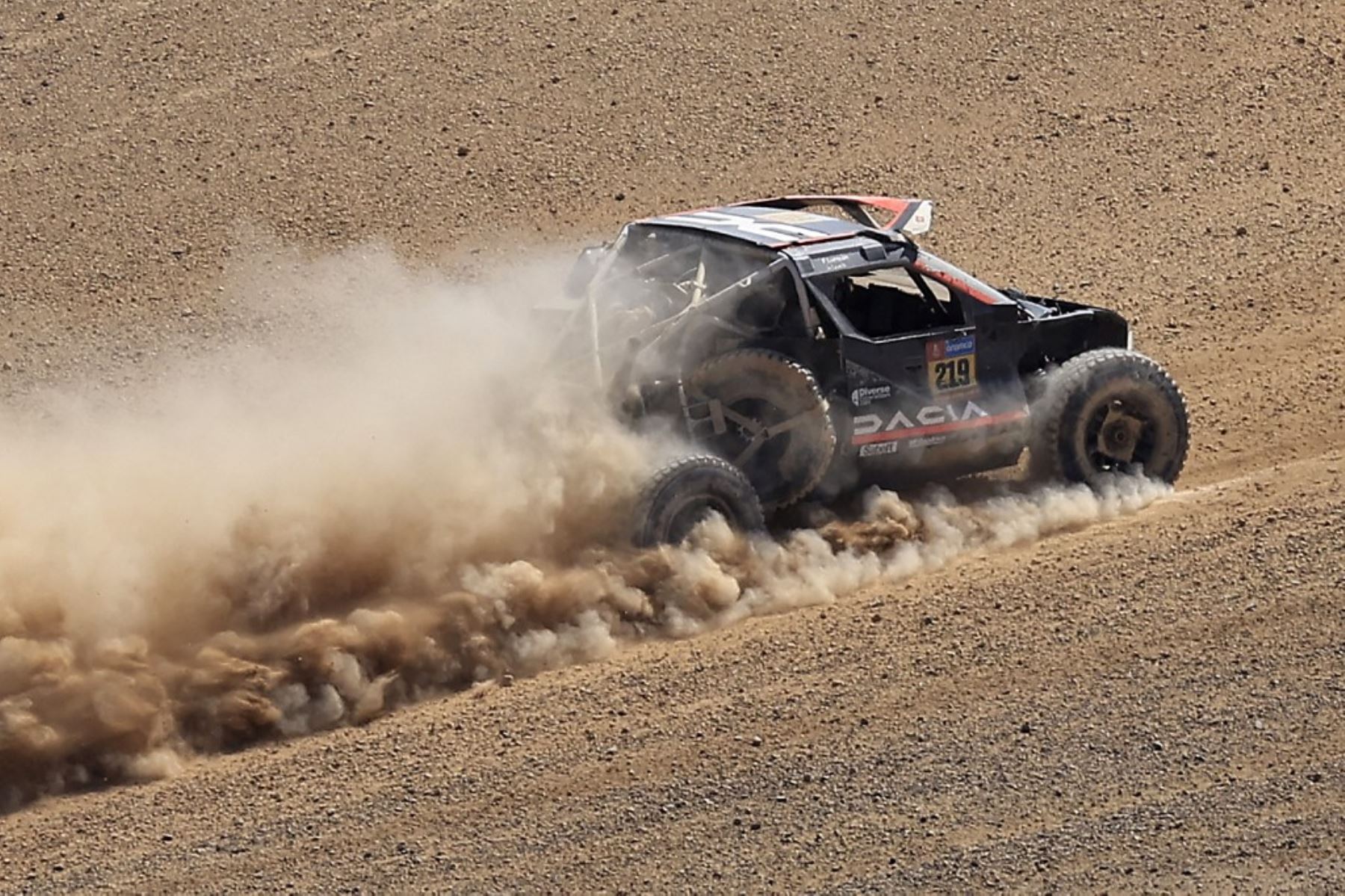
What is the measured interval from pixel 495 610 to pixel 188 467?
196 centimetres

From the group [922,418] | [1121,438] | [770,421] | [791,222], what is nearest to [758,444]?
[770,421]

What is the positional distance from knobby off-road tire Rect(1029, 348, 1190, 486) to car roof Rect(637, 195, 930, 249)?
1341 millimetres

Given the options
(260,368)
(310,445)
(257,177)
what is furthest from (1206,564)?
(257,177)

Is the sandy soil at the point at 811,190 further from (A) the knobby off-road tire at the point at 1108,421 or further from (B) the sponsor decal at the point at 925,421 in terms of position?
(B) the sponsor decal at the point at 925,421

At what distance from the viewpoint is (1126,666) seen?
1043 centimetres

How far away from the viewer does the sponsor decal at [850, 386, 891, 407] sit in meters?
11.8

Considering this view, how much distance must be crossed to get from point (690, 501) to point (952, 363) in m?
1.90

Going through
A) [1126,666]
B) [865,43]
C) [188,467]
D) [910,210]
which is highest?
[865,43]

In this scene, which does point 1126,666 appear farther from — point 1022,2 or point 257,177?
point 1022,2

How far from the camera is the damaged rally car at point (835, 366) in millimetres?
11453

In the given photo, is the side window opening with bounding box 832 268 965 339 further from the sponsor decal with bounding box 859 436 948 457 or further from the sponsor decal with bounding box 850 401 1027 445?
the sponsor decal with bounding box 859 436 948 457

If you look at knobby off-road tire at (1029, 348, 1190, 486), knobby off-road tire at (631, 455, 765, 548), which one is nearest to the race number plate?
knobby off-road tire at (1029, 348, 1190, 486)

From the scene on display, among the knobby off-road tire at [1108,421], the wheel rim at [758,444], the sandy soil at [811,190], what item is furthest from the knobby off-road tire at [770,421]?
the knobby off-road tire at [1108,421]

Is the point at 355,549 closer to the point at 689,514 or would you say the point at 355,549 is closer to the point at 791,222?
the point at 689,514
